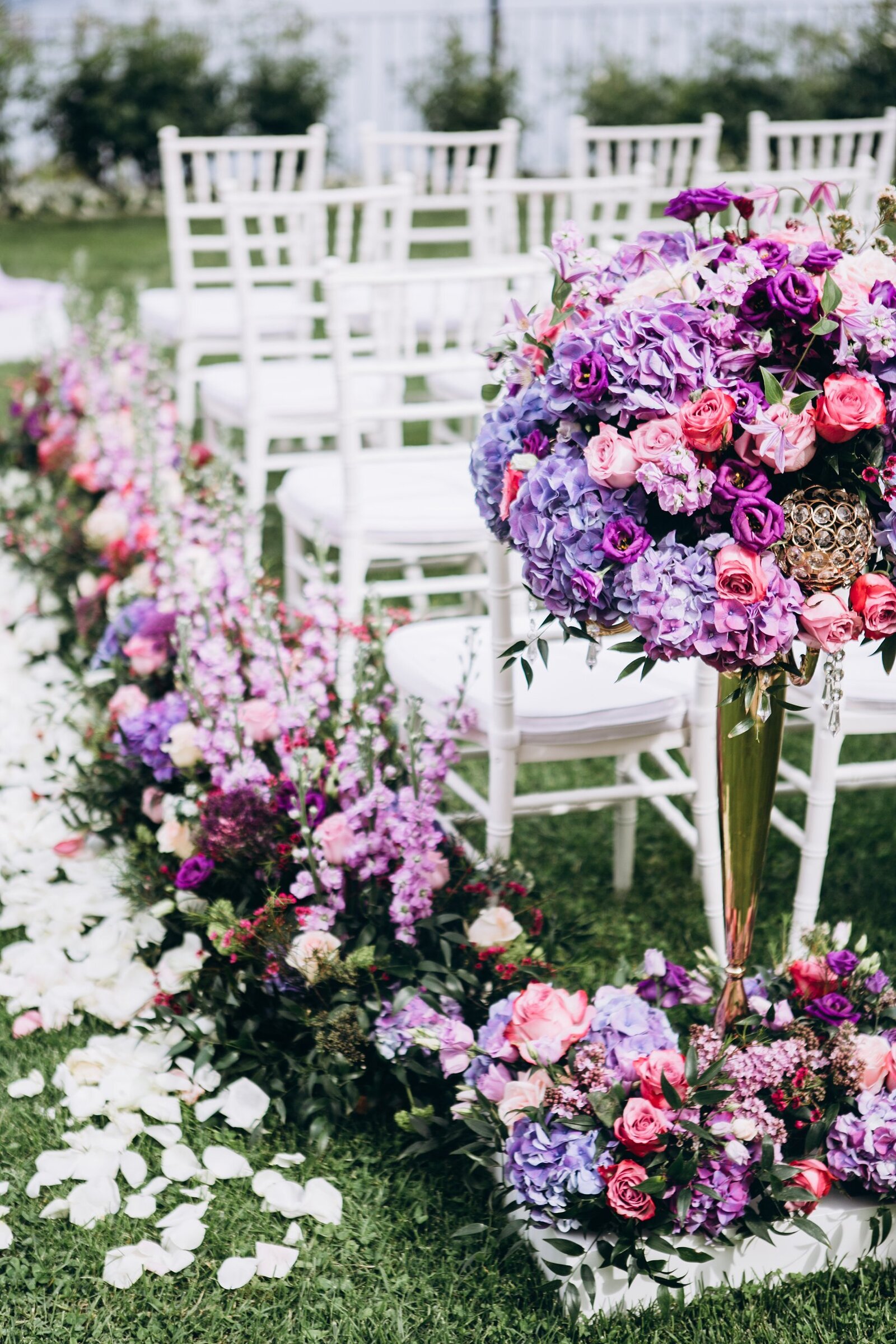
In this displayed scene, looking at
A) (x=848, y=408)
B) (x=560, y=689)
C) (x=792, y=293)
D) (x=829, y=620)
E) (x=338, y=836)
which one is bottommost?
(x=338, y=836)

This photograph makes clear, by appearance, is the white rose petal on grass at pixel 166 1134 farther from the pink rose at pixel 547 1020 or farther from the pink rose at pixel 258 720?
the pink rose at pixel 258 720

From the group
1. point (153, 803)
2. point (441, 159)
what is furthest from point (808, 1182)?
point (441, 159)

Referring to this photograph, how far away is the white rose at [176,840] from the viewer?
88.8 inches

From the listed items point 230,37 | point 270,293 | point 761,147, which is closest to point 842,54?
point 230,37

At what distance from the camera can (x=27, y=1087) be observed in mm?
2053

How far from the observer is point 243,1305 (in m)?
1.70

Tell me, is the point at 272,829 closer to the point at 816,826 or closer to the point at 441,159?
the point at 816,826

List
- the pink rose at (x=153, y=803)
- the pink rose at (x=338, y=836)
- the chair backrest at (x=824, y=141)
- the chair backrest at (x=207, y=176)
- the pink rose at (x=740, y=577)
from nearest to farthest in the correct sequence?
the pink rose at (x=740, y=577), the pink rose at (x=338, y=836), the pink rose at (x=153, y=803), the chair backrest at (x=207, y=176), the chair backrest at (x=824, y=141)

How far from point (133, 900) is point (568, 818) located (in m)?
1.00

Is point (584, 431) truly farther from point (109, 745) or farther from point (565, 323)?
point (109, 745)

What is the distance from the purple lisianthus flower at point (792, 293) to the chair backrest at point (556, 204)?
1891 millimetres

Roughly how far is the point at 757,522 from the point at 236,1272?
1128 millimetres

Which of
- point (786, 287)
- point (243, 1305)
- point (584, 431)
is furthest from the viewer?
point (243, 1305)

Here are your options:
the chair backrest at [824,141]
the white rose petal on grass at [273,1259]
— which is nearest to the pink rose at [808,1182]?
the white rose petal on grass at [273,1259]
